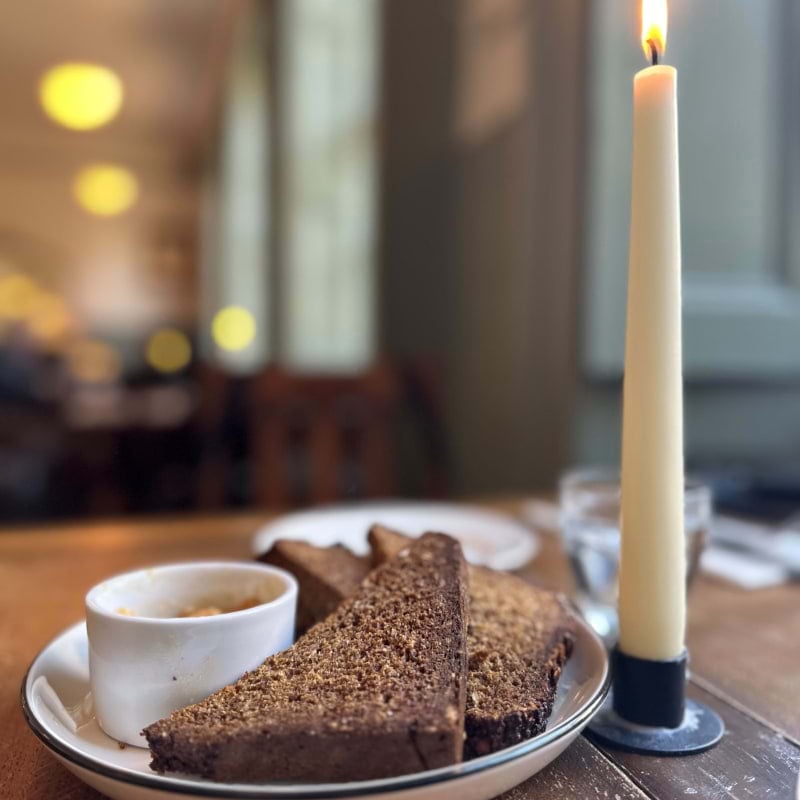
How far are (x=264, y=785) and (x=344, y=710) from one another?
0.04 metres

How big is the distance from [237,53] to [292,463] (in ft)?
9.57

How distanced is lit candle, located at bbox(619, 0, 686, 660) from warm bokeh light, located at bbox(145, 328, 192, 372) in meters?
5.70

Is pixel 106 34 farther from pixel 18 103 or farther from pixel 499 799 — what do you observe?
pixel 499 799

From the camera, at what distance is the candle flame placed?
331mm

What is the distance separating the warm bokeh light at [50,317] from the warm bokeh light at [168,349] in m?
0.78

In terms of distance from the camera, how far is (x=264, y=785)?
0.84 feet

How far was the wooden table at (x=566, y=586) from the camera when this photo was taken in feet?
1.01

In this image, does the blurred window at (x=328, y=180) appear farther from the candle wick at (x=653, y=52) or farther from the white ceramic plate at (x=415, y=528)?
the candle wick at (x=653, y=52)

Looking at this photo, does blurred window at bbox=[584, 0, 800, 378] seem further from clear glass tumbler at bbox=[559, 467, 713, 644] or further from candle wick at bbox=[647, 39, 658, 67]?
candle wick at bbox=[647, 39, 658, 67]

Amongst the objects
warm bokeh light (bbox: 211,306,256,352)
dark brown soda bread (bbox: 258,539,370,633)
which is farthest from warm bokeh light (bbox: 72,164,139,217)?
dark brown soda bread (bbox: 258,539,370,633)

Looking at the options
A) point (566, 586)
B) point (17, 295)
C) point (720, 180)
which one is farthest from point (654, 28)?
point (17, 295)

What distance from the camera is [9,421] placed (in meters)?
2.35

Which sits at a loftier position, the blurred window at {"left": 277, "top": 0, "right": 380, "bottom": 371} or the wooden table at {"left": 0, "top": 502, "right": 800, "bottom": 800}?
the blurred window at {"left": 277, "top": 0, "right": 380, "bottom": 371}

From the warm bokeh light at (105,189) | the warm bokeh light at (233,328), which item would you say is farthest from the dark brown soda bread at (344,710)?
the warm bokeh light at (105,189)
